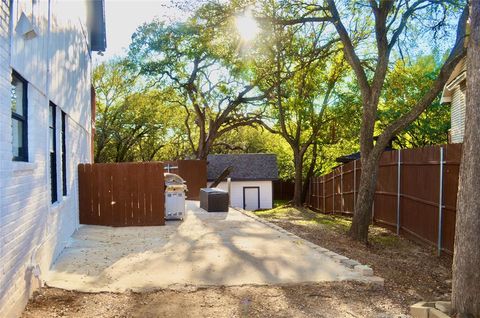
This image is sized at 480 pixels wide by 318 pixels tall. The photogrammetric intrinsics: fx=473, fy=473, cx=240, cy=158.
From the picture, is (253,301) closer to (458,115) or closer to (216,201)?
(216,201)

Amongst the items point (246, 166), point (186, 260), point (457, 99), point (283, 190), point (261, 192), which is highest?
point (457, 99)

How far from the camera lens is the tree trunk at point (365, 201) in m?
11.1

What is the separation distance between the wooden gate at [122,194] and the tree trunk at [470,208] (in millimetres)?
8749

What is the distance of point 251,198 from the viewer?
35375mm

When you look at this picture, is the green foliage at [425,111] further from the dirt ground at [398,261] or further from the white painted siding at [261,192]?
the dirt ground at [398,261]

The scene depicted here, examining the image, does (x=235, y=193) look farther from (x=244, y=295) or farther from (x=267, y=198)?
(x=244, y=295)

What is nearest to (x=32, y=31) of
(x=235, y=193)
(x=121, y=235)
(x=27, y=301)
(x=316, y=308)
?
(x=27, y=301)

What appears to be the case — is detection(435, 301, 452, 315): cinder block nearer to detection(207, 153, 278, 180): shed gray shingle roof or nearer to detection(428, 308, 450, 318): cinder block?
detection(428, 308, 450, 318): cinder block

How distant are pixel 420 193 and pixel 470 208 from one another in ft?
20.2

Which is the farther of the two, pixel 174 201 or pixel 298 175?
pixel 298 175

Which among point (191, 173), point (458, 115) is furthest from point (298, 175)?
point (458, 115)

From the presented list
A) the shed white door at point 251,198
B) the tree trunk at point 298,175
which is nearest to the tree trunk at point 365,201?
the tree trunk at point 298,175

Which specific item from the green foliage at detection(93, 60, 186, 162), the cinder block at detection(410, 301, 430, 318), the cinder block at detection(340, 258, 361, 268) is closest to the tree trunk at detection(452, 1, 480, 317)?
the cinder block at detection(410, 301, 430, 318)

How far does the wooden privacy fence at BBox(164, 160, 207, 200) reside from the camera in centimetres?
2489
